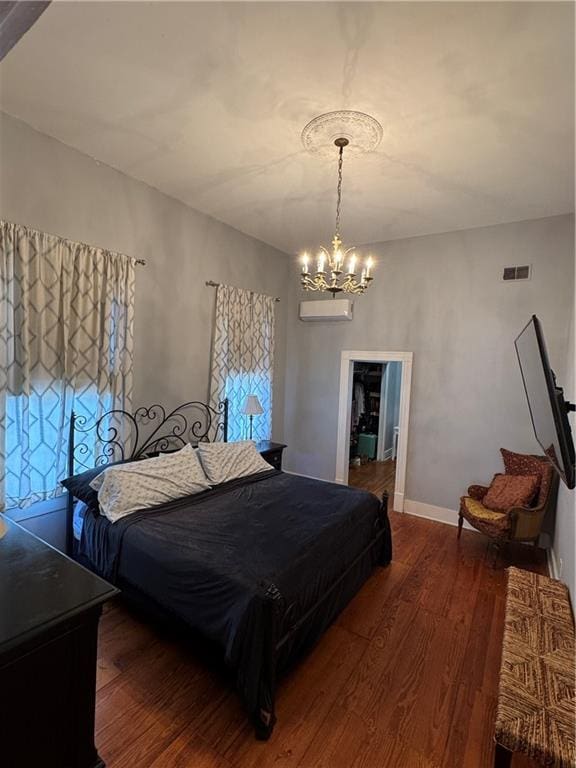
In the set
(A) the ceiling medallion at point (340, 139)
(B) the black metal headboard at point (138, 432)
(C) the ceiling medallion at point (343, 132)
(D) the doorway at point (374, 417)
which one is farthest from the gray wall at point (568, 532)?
(D) the doorway at point (374, 417)

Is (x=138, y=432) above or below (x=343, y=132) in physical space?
below

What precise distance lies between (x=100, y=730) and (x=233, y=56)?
3.29 metres

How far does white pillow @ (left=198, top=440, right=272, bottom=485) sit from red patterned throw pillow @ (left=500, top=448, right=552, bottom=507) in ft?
7.93

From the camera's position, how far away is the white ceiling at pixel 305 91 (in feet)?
5.30

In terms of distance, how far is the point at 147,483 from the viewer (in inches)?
105

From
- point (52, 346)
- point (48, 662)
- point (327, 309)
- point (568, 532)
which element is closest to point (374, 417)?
point (327, 309)

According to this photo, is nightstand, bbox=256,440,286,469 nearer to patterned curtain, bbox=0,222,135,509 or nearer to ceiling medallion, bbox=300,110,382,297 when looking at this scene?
patterned curtain, bbox=0,222,135,509

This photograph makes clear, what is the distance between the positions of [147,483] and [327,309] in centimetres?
313

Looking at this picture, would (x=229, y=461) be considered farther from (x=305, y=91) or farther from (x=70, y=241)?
(x=305, y=91)

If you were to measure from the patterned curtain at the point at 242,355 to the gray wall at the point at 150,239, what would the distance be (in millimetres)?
130

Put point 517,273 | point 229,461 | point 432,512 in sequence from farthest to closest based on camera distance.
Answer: point 432,512 → point 517,273 → point 229,461

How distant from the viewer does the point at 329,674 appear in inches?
81.4

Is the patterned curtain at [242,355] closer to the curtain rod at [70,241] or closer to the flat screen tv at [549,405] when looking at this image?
the curtain rod at [70,241]

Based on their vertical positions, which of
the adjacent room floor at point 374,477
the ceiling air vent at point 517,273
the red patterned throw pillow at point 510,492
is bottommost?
the adjacent room floor at point 374,477
